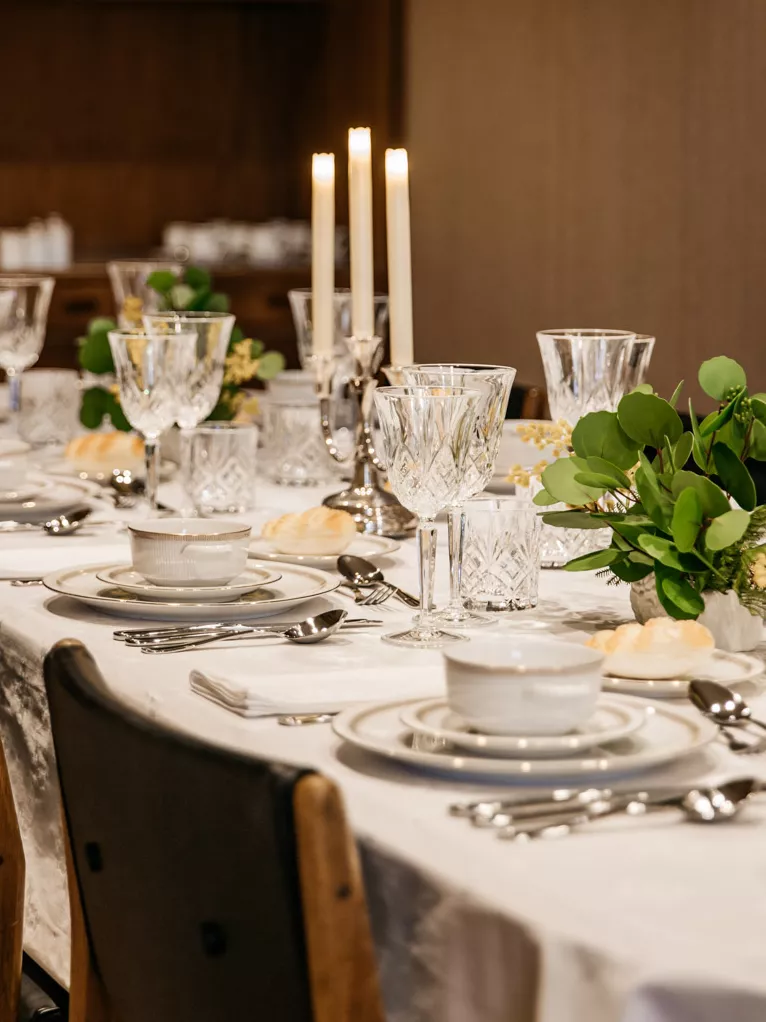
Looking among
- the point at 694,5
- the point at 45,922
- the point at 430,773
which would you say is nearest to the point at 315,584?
the point at 45,922

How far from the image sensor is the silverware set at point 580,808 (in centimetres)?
80

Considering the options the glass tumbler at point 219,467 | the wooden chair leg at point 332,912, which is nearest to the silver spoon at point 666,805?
the wooden chair leg at point 332,912

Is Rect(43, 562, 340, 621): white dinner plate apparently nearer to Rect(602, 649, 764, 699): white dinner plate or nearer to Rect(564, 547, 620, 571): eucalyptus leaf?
Rect(564, 547, 620, 571): eucalyptus leaf

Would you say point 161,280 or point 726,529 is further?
point 161,280

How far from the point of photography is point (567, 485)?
1.24 m

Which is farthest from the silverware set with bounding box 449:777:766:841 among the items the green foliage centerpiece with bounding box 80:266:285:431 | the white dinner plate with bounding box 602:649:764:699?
the green foliage centerpiece with bounding box 80:266:285:431

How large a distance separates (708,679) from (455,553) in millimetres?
306

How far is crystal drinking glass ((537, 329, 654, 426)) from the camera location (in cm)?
160

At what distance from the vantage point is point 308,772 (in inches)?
26.5

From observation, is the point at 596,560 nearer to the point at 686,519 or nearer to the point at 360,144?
the point at 686,519

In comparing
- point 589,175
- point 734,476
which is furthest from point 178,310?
point 589,175

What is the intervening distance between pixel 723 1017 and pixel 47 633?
773 millimetres

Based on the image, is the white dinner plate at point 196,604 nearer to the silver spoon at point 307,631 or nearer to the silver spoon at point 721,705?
the silver spoon at point 307,631

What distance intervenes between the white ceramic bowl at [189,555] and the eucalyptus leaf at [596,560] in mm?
295
